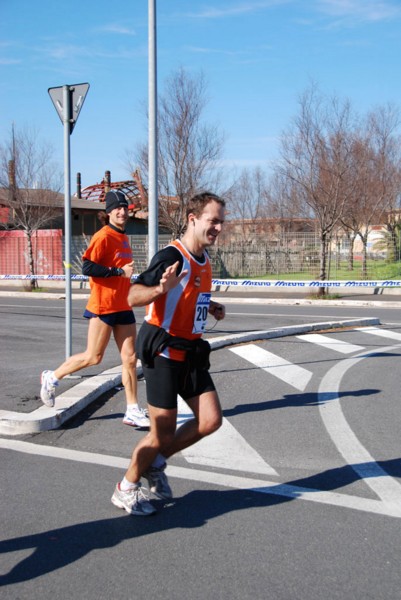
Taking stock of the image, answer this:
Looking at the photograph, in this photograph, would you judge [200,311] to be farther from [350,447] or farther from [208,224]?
[350,447]

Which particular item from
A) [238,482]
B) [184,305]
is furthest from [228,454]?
[184,305]

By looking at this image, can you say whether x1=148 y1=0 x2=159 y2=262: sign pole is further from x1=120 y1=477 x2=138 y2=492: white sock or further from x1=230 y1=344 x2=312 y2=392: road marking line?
x1=120 y1=477 x2=138 y2=492: white sock

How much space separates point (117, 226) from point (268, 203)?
55.7 meters

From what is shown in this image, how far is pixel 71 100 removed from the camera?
7906 millimetres

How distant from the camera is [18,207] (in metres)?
29.9

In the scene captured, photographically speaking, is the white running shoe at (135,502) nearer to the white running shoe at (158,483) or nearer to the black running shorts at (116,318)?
the white running shoe at (158,483)

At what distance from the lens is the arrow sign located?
7.85 meters

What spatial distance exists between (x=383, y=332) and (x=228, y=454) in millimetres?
8452

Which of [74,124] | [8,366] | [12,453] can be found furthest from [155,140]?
[12,453]

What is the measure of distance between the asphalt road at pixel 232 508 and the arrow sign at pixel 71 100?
3.12 metres

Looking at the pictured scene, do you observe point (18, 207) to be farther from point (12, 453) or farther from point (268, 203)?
point (268, 203)

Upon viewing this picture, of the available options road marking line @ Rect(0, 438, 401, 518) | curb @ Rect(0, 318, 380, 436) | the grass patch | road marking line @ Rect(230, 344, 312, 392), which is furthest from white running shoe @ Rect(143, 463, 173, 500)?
the grass patch

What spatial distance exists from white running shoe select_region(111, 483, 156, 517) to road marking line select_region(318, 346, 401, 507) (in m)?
1.49

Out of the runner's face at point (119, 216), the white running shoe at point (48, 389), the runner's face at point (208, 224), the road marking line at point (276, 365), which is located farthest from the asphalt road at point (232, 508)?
the runner's face at point (119, 216)
